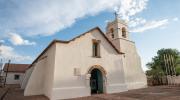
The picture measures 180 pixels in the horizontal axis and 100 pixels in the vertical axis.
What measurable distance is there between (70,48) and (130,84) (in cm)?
1045

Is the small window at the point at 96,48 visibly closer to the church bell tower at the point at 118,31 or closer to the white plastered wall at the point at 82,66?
the white plastered wall at the point at 82,66

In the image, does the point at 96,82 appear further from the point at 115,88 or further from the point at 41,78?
the point at 41,78

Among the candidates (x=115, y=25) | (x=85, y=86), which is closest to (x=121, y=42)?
(x=115, y=25)

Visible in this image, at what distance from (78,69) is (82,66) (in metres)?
0.57

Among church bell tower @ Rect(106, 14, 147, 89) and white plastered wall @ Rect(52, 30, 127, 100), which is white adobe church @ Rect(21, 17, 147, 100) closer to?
white plastered wall @ Rect(52, 30, 127, 100)

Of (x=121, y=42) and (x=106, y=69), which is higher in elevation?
(x=121, y=42)

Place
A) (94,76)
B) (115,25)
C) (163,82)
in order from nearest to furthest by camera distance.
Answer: (94,76) → (115,25) → (163,82)

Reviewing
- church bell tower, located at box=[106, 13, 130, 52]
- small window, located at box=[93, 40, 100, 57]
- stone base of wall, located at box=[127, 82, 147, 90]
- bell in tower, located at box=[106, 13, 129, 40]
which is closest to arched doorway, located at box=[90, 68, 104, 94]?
small window, located at box=[93, 40, 100, 57]

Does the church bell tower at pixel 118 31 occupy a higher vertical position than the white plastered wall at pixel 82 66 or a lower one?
higher

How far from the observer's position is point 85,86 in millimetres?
→ 13711

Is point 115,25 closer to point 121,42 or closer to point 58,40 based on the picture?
point 121,42

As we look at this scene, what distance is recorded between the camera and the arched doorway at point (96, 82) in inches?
627

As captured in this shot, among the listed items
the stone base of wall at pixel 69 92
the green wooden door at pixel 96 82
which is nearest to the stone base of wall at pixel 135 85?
the green wooden door at pixel 96 82

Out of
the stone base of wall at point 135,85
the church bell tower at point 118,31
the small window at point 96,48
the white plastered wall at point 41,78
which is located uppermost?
the church bell tower at point 118,31
